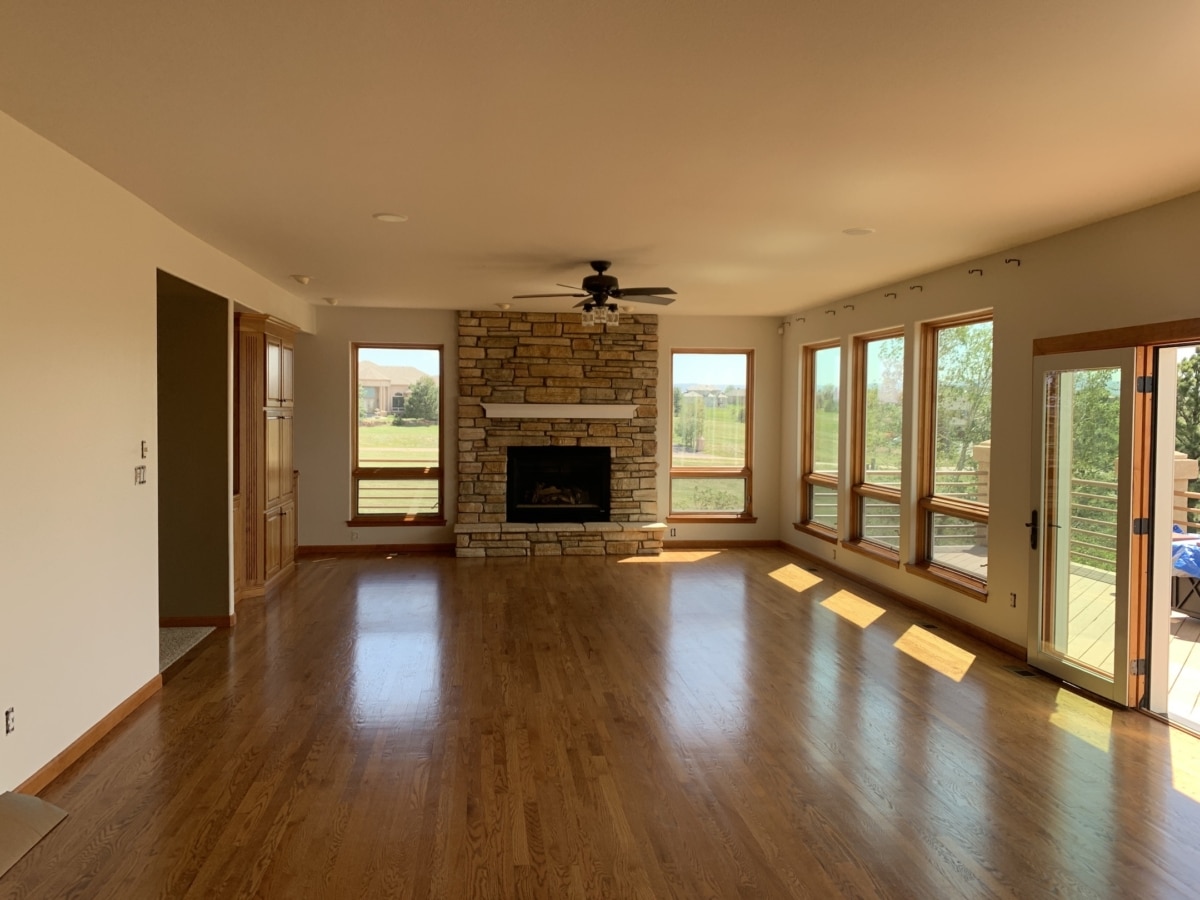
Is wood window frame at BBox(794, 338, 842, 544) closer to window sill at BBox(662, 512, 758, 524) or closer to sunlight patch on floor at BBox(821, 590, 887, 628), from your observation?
window sill at BBox(662, 512, 758, 524)

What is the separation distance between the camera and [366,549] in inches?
341

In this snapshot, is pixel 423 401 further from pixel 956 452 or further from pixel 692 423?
pixel 956 452

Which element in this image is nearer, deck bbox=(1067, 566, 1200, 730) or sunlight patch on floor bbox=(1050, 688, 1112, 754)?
sunlight patch on floor bbox=(1050, 688, 1112, 754)

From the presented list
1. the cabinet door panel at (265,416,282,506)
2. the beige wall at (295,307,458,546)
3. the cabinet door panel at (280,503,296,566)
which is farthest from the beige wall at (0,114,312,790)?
the beige wall at (295,307,458,546)

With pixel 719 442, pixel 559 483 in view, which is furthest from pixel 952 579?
pixel 559 483

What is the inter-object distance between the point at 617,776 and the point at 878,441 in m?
4.85

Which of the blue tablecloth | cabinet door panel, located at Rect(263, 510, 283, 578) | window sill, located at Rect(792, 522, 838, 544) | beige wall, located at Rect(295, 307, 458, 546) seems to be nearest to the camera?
the blue tablecloth

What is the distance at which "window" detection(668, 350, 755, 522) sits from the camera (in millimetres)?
9227

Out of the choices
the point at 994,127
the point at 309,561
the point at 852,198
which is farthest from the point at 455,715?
the point at 309,561

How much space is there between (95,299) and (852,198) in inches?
145

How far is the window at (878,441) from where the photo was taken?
271 inches

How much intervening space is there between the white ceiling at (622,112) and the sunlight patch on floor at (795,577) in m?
3.39

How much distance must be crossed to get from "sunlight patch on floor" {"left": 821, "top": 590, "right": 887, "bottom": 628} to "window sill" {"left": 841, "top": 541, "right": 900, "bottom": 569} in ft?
1.35

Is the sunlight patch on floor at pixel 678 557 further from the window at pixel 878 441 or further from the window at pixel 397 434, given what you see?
the window at pixel 397 434
